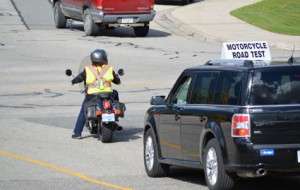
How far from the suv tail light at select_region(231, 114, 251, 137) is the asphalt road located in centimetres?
159

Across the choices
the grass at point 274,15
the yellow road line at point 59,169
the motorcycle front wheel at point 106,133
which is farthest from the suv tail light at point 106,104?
the grass at point 274,15

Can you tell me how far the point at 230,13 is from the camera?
40.2 metres

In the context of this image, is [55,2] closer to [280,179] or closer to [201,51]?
[201,51]

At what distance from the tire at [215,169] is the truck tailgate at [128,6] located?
2281 cm

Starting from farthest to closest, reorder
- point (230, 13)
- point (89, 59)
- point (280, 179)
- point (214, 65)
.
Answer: point (230, 13), point (89, 59), point (280, 179), point (214, 65)

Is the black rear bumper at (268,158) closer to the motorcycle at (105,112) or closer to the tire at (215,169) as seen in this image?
the tire at (215,169)

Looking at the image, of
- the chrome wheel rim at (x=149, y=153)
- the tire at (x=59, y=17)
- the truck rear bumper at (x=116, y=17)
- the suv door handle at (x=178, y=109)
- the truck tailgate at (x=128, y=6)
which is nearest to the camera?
the suv door handle at (x=178, y=109)

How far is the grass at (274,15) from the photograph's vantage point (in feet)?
119

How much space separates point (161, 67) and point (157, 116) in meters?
Result: 14.1

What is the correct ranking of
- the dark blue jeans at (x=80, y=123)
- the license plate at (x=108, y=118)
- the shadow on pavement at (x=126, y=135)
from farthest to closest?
the shadow on pavement at (x=126, y=135) < the dark blue jeans at (x=80, y=123) < the license plate at (x=108, y=118)

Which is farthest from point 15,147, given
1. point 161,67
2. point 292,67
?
point 161,67

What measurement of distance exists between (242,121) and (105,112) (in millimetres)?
6094

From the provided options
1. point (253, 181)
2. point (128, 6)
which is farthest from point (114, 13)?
point (253, 181)

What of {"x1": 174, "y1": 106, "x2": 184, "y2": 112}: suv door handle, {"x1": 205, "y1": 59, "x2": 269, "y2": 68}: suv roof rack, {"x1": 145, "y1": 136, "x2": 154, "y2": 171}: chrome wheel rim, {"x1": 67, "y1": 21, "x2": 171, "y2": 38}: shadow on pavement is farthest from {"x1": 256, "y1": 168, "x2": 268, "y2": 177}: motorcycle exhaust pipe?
{"x1": 67, "y1": 21, "x2": 171, "y2": 38}: shadow on pavement
